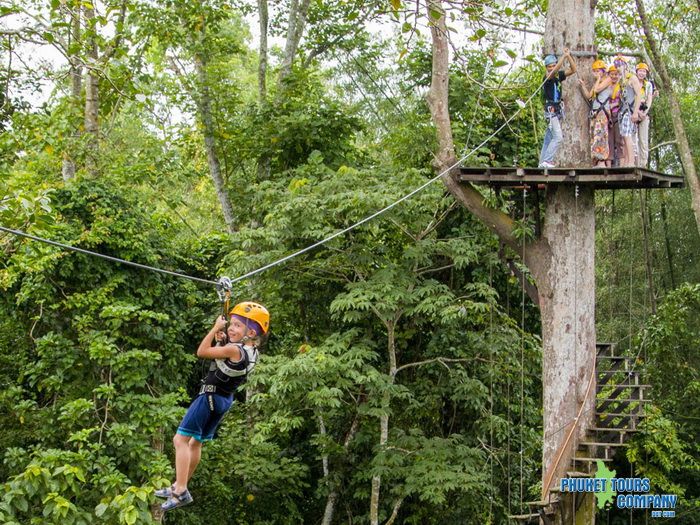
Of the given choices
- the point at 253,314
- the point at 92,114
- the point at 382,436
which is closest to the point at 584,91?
the point at 382,436

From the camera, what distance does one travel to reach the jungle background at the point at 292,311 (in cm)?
865

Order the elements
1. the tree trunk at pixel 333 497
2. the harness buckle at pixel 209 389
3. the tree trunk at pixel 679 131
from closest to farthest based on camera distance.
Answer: the harness buckle at pixel 209 389
the tree trunk at pixel 333 497
the tree trunk at pixel 679 131

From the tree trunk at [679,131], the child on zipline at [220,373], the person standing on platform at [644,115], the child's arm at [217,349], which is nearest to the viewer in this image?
the child's arm at [217,349]

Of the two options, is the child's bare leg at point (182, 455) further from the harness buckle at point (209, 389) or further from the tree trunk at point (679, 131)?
the tree trunk at point (679, 131)

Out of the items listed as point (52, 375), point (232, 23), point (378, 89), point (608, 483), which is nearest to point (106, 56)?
point (52, 375)

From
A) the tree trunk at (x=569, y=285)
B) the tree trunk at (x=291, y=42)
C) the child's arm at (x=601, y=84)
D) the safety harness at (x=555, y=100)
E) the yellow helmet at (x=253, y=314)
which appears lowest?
the yellow helmet at (x=253, y=314)

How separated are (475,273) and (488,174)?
284cm

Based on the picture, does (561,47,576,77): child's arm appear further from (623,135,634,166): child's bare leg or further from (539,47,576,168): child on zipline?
(623,135,634,166): child's bare leg

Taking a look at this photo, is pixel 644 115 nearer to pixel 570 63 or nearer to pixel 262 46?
pixel 570 63

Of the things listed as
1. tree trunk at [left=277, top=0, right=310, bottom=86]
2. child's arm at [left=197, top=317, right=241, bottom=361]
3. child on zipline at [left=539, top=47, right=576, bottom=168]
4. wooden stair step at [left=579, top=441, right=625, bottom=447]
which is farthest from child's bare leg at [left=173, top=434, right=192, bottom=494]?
tree trunk at [left=277, top=0, right=310, bottom=86]

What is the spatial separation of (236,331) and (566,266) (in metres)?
4.50

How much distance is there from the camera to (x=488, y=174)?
8.18 m

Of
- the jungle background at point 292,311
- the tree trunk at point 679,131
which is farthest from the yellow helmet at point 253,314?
the tree trunk at point 679,131

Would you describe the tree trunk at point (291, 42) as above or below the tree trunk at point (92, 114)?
above
